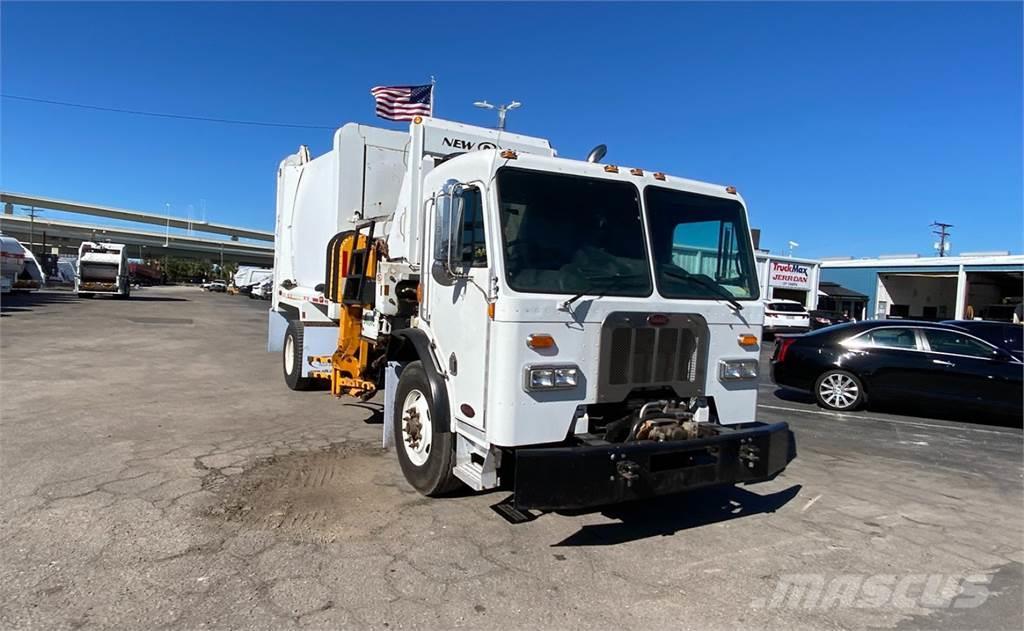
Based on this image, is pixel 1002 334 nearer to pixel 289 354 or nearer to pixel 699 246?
pixel 699 246

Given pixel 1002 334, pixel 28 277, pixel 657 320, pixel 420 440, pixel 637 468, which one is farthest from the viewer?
pixel 28 277

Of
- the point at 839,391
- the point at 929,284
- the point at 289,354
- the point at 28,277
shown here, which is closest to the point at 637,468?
the point at 289,354

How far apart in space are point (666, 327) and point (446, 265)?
157cm

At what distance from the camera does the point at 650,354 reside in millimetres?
4387

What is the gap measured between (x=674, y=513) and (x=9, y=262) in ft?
120

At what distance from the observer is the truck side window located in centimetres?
413

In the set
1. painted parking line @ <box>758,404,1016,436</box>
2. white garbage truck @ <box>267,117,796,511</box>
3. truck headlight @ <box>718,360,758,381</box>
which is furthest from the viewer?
painted parking line @ <box>758,404,1016,436</box>

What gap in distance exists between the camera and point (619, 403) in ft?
14.4

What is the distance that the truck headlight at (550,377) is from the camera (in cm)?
391

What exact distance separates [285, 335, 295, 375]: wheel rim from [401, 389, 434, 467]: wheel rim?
4439mm

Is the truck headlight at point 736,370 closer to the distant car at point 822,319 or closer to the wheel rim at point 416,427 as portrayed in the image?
the wheel rim at point 416,427

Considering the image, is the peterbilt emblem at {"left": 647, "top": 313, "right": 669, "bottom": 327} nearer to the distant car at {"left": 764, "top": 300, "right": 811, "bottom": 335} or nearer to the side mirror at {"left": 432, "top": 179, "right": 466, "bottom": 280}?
the side mirror at {"left": 432, "top": 179, "right": 466, "bottom": 280}

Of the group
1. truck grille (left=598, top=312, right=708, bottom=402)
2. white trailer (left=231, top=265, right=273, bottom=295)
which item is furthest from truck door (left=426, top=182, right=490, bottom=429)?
white trailer (left=231, top=265, right=273, bottom=295)

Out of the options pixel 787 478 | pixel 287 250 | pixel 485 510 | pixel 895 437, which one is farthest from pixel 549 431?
pixel 287 250
